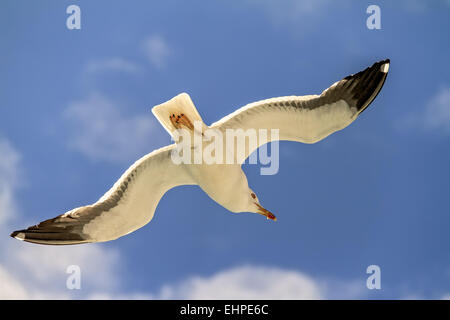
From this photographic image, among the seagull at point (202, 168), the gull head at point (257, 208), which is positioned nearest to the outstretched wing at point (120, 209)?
the seagull at point (202, 168)

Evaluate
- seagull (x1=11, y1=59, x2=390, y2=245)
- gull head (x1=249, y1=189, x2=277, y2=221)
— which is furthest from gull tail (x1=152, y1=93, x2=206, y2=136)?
gull head (x1=249, y1=189, x2=277, y2=221)

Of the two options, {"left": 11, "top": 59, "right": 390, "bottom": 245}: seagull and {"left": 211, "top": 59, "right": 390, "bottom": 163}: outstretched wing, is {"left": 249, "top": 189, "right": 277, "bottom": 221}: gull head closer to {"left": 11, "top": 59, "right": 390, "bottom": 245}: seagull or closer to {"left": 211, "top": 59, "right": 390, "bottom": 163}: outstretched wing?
{"left": 11, "top": 59, "right": 390, "bottom": 245}: seagull

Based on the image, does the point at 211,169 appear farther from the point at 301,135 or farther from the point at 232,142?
the point at 301,135

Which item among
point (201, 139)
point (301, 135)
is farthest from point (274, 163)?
point (201, 139)

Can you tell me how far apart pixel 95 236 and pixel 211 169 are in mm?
1550

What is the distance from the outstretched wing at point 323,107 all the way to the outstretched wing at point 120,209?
2.59 ft

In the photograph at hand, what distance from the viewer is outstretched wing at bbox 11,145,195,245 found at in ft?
23.5

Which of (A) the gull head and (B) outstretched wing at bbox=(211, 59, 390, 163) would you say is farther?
(A) the gull head

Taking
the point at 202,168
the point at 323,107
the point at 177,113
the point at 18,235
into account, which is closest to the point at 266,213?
the point at 202,168

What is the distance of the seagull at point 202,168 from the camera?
6.91 metres

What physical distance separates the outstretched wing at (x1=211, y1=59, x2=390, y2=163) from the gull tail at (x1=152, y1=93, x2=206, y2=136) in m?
0.28

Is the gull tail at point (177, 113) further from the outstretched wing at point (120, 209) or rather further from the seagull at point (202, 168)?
the outstretched wing at point (120, 209)

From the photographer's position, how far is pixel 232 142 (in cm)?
705

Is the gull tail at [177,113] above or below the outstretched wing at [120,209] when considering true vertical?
above
